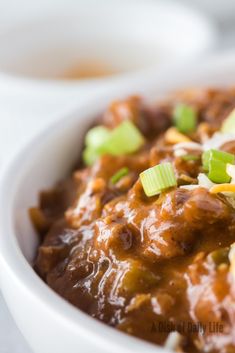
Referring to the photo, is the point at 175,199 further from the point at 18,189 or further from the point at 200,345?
the point at 18,189

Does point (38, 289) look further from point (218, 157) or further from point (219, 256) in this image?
point (218, 157)

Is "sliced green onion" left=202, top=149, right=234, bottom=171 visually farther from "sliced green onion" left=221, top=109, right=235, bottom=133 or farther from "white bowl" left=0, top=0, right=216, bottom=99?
"white bowl" left=0, top=0, right=216, bottom=99

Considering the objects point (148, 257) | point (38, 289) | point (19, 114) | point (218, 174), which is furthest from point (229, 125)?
point (19, 114)

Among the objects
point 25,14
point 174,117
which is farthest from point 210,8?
point 174,117

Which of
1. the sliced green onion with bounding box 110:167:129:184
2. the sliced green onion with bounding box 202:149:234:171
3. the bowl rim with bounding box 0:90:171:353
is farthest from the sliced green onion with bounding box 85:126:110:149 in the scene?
the sliced green onion with bounding box 202:149:234:171

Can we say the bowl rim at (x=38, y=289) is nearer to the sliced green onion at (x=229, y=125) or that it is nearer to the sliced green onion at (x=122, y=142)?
the sliced green onion at (x=122, y=142)

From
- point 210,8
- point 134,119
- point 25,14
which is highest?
point 25,14
